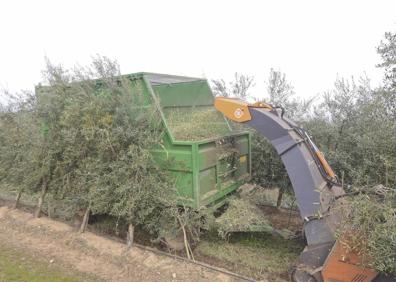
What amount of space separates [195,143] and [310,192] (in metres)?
1.67

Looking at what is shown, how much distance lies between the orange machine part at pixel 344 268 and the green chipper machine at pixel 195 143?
1.87 meters

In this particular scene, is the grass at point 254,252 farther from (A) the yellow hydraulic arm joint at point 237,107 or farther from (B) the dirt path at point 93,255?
(A) the yellow hydraulic arm joint at point 237,107

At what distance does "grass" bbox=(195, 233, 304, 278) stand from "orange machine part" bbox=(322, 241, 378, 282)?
3.15 feet

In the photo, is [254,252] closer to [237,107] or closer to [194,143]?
[194,143]

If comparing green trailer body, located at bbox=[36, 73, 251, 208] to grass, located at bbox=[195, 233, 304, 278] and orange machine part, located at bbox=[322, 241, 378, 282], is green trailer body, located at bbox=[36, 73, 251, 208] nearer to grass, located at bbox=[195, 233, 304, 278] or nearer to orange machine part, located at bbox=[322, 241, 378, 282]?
grass, located at bbox=[195, 233, 304, 278]

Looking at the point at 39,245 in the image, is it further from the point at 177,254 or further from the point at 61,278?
the point at 177,254

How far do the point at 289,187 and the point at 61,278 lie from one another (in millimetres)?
4541

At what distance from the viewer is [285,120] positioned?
4.46m

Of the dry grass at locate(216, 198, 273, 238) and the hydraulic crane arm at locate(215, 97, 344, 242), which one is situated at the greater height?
the hydraulic crane arm at locate(215, 97, 344, 242)

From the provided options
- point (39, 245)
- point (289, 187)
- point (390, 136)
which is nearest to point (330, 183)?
point (390, 136)

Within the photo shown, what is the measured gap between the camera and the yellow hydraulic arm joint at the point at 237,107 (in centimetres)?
446

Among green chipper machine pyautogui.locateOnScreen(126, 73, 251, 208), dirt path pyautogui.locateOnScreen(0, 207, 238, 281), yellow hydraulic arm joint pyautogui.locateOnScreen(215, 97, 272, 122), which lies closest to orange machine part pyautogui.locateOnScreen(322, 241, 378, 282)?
dirt path pyautogui.locateOnScreen(0, 207, 238, 281)

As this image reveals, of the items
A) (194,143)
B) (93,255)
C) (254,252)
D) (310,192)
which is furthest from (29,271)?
(310,192)

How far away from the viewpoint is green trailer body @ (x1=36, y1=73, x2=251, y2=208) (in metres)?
4.49
